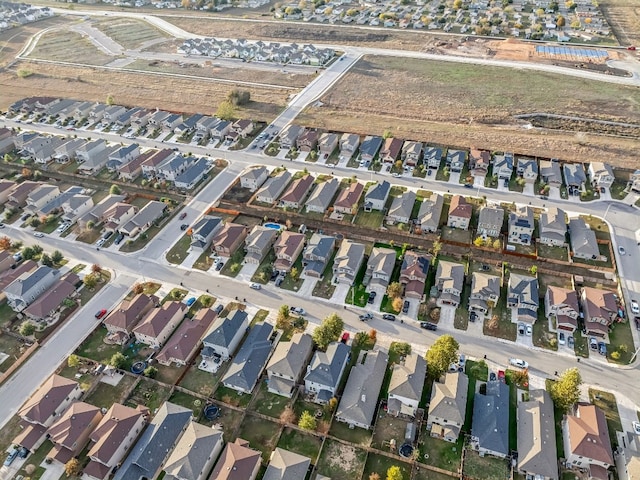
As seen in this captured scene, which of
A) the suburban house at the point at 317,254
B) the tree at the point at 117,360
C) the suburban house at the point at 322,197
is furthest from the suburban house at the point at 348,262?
the tree at the point at 117,360

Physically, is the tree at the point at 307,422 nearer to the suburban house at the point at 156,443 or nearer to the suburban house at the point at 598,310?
the suburban house at the point at 156,443

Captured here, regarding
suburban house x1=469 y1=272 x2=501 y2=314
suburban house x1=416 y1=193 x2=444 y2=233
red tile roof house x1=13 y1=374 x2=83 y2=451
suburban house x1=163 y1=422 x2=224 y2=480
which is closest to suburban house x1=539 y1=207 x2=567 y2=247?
suburban house x1=469 y1=272 x2=501 y2=314

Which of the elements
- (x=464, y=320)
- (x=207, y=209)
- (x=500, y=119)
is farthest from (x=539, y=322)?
(x=500, y=119)

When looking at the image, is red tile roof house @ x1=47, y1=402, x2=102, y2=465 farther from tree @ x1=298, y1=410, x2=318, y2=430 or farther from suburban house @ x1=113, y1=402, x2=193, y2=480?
tree @ x1=298, y1=410, x2=318, y2=430

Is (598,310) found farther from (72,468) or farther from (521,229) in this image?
(72,468)

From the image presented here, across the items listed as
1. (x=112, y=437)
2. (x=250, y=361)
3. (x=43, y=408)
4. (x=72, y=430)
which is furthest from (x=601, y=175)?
(x=43, y=408)
